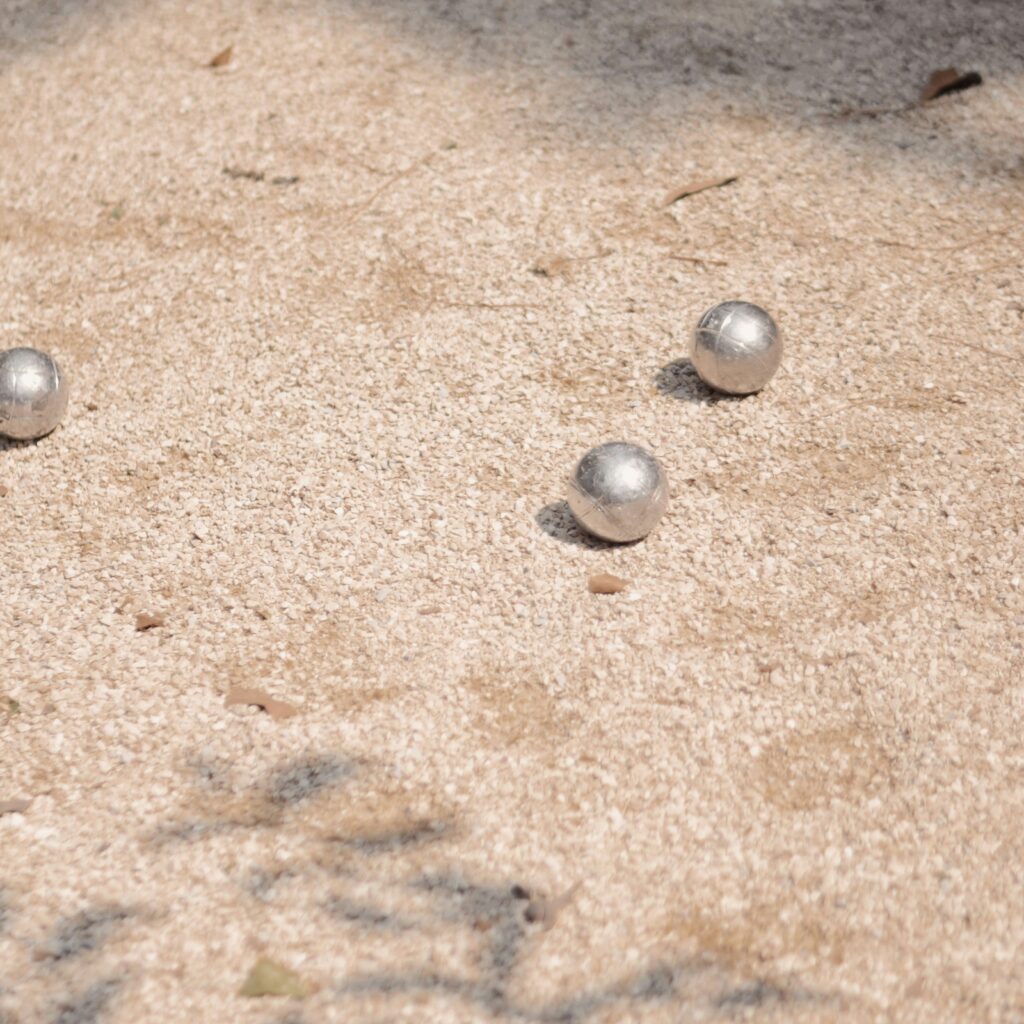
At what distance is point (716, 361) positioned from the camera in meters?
4.68

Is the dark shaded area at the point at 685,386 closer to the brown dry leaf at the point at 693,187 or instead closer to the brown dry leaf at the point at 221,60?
the brown dry leaf at the point at 693,187

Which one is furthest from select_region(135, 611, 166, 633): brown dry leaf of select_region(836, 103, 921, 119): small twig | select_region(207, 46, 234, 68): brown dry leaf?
select_region(836, 103, 921, 119): small twig

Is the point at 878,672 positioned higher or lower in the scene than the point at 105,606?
higher

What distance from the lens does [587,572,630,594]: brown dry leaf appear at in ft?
13.6

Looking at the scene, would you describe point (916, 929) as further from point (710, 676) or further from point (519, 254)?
point (519, 254)

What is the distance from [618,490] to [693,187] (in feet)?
7.40

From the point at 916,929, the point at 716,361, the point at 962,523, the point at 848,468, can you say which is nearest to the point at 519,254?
the point at 716,361

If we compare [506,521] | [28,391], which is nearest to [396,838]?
[506,521]

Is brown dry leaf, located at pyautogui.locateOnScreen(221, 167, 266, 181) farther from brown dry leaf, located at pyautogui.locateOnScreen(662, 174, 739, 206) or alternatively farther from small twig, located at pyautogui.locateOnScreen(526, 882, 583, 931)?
small twig, located at pyautogui.locateOnScreen(526, 882, 583, 931)

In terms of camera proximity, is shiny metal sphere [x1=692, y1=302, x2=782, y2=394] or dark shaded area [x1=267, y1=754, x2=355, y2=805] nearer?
dark shaded area [x1=267, y1=754, x2=355, y2=805]

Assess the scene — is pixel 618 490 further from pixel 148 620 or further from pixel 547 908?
pixel 148 620

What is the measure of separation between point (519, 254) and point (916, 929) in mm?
3369

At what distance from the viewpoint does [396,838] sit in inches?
134

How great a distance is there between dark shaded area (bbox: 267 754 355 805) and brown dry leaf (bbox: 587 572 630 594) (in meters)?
1.03
